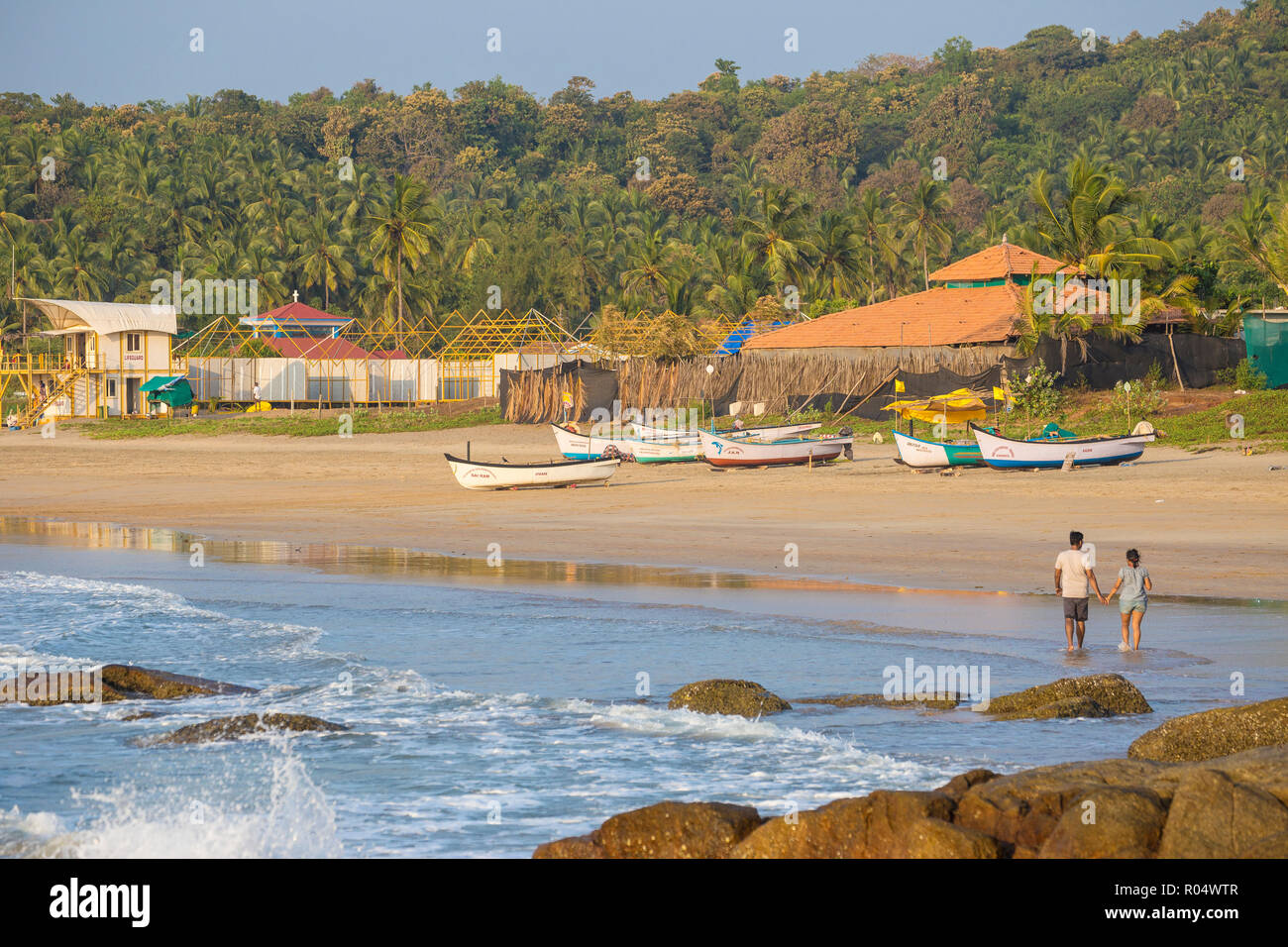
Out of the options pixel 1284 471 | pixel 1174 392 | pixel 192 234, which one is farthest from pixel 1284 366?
pixel 192 234

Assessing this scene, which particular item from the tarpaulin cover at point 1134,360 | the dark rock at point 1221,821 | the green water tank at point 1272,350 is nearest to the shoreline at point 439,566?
the dark rock at point 1221,821

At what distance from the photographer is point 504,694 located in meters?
13.5

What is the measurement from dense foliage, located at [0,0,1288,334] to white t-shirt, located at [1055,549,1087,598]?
30677mm

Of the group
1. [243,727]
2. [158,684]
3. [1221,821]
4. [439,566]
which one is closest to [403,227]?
[439,566]

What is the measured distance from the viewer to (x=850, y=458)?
3572 cm

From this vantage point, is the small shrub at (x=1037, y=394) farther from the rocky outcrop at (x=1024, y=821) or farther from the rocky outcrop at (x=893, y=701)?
the rocky outcrop at (x=1024, y=821)

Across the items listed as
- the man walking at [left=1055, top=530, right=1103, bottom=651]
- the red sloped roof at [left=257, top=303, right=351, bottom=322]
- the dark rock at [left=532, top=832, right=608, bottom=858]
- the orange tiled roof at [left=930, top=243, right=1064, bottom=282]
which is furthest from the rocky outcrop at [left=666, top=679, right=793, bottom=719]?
the red sloped roof at [left=257, top=303, right=351, bottom=322]

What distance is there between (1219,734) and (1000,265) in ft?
143

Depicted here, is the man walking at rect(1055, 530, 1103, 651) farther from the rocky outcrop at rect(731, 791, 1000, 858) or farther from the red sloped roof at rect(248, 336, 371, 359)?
the red sloped roof at rect(248, 336, 371, 359)

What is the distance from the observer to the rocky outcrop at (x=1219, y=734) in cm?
935

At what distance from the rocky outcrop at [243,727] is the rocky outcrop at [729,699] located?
314cm

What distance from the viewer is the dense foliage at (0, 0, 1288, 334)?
7312 centimetres

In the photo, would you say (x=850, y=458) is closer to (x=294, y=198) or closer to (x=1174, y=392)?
(x=1174, y=392)
